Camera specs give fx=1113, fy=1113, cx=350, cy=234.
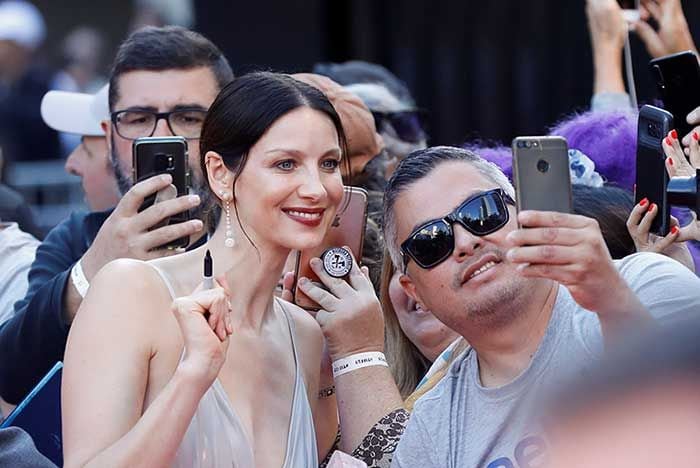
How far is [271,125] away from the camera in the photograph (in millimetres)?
2561

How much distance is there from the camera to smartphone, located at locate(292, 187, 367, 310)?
2838 millimetres

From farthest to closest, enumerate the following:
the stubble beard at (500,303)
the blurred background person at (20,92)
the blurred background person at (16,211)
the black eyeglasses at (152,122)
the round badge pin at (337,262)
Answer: the blurred background person at (20,92) < the blurred background person at (16,211) < the black eyeglasses at (152,122) < the round badge pin at (337,262) < the stubble beard at (500,303)

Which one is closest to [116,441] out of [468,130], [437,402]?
[437,402]

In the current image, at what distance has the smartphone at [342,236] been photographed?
9.31 feet

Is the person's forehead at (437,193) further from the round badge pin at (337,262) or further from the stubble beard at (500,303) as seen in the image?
the round badge pin at (337,262)

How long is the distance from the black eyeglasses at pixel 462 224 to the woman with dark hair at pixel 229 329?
275mm

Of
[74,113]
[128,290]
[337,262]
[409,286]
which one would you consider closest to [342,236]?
[337,262]

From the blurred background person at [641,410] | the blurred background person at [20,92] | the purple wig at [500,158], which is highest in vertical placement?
the blurred background person at [641,410]

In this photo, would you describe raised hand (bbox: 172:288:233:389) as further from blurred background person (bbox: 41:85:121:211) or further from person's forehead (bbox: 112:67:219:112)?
blurred background person (bbox: 41:85:121:211)

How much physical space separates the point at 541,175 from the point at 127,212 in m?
1.28

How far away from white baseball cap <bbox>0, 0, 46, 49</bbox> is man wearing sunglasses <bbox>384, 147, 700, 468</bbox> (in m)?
6.53

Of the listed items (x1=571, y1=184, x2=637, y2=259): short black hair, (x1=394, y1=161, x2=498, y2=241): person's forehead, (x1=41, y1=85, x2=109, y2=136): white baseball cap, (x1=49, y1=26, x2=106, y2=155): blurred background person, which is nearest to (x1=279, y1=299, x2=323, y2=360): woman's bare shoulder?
(x1=394, y1=161, x2=498, y2=241): person's forehead

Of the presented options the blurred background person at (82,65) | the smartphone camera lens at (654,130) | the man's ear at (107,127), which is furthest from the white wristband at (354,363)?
the blurred background person at (82,65)

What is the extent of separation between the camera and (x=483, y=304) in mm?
2350
